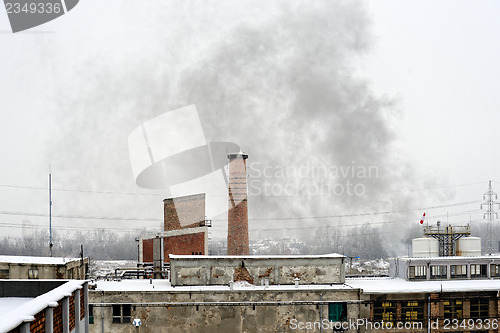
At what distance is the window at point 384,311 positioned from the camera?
95.5ft

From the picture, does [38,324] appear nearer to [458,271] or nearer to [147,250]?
[458,271]

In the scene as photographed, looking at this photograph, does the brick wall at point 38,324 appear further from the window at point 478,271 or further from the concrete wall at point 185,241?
the concrete wall at point 185,241

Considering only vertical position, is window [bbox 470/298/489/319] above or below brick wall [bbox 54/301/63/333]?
below

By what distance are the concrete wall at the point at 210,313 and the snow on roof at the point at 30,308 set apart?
15287 mm

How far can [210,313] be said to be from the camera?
92.7ft

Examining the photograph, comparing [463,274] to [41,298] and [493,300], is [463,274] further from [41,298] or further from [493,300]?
[41,298]

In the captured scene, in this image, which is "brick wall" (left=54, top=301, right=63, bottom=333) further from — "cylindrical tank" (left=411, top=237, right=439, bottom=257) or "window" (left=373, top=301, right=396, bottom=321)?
"cylindrical tank" (left=411, top=237, right=439, bottom=257)

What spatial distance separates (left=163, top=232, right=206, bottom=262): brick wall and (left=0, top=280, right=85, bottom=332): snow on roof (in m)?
28.8

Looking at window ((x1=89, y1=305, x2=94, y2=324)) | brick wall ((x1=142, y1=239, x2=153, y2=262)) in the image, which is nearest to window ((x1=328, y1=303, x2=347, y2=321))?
window ((x1=89, y1=305, x2=94, y2=324))

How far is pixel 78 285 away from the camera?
45.3 feet

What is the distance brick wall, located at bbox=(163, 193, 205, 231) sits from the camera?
4281 centimetres

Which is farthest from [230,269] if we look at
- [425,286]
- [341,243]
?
[341,243]

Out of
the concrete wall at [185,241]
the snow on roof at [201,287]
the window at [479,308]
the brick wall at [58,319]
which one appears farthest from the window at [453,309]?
the brick wall at [58,319]

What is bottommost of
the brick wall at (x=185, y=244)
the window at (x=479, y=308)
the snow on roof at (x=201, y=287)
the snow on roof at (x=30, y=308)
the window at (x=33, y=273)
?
the window at (x=479, y=308)
